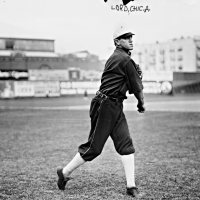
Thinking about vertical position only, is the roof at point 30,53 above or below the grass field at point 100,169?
above

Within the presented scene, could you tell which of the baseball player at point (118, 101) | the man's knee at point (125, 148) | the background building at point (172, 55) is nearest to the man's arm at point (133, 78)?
the baseball player at point (118, 101)

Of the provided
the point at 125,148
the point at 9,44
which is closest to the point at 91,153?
the point at 125,148

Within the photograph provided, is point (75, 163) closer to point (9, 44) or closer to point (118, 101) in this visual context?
point (118, 101)

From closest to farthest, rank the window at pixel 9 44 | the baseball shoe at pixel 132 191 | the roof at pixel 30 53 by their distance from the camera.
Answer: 1. the baseball shoe at pixel 132 191
2. the roof at pixel 30 53
3. the window at pixel 9 44

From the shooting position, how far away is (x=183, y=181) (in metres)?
5.21

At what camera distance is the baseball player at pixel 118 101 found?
179 inches

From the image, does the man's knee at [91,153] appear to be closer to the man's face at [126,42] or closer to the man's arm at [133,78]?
the man's arm at [133,78]

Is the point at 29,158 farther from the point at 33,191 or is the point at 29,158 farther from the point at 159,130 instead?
the point at 159,130

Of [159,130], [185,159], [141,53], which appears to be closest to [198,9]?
[159,130]

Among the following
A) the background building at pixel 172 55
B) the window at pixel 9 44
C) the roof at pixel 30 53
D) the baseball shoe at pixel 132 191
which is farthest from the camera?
the background building at pixel 172 55

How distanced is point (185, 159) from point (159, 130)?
16.6 feet

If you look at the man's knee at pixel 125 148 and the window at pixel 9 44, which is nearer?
the man's knee at pixel 125 148

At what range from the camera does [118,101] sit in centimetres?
464

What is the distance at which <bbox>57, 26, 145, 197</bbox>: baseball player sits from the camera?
4.54m
